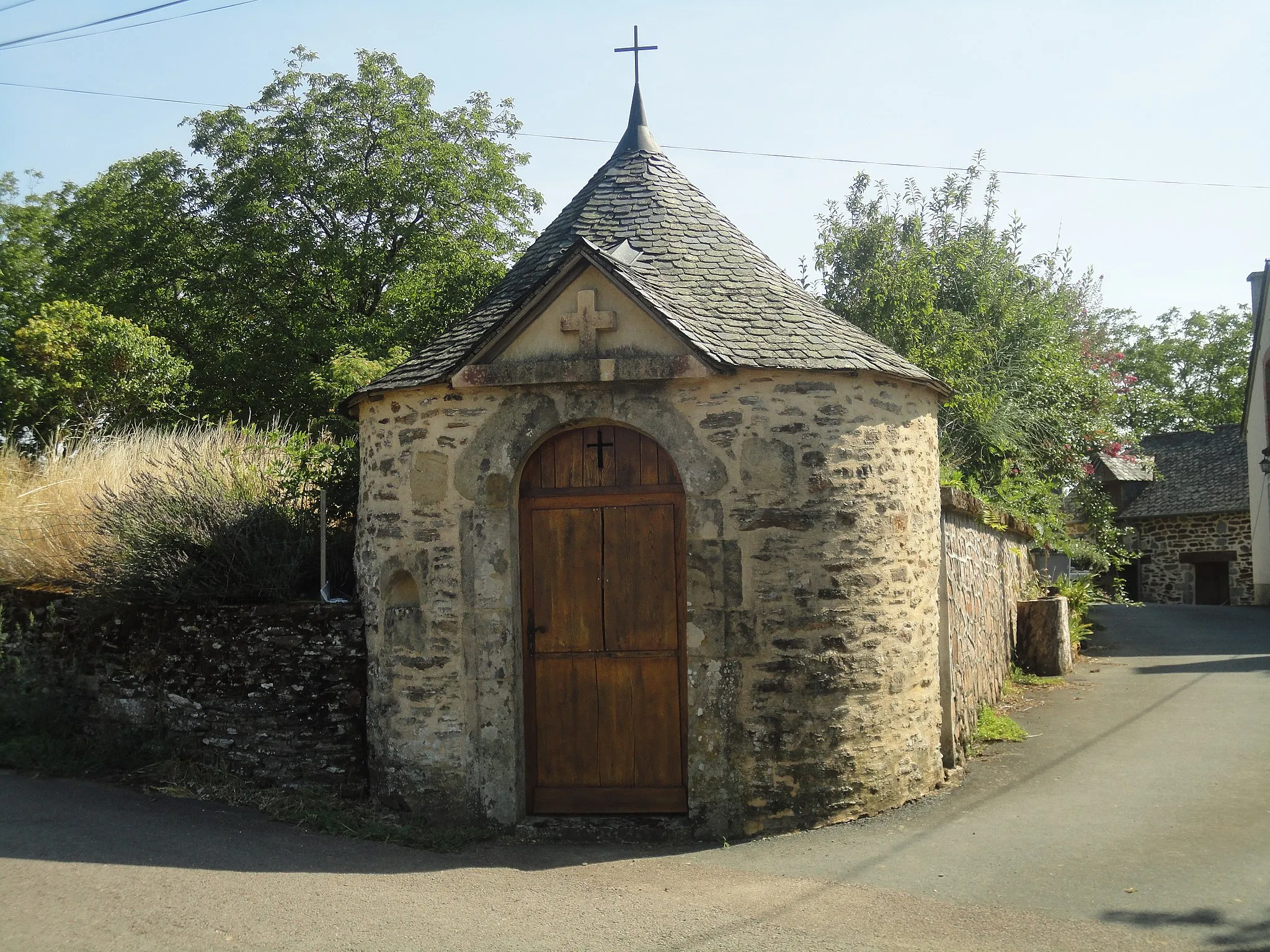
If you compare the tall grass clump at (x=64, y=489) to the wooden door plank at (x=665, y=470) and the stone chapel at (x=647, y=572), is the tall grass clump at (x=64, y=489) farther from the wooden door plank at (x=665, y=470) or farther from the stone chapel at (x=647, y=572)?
the wooden door plank at (x=665, y=470)

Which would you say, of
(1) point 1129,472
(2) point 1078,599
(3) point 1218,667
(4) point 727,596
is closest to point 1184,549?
(1) point 1129,472

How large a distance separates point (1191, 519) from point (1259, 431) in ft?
18.3

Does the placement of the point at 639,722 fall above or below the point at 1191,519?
below

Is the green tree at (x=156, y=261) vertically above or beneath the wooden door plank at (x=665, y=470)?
above

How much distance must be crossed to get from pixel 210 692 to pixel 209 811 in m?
1.03

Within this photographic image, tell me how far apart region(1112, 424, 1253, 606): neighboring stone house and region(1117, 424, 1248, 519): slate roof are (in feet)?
0.09

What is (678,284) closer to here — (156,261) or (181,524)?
(181,524)

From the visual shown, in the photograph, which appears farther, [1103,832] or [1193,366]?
[1193,366]

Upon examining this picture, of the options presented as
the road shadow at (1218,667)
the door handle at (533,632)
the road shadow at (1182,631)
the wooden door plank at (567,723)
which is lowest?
the road shadow at (1182,631)

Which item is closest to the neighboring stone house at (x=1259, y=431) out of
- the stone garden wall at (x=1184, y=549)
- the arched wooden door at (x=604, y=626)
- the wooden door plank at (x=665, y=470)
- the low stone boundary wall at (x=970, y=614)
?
the stone garden wall at (x=1184, y=549)

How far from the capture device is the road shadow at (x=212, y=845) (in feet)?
20.9

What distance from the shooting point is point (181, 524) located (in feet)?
28.5

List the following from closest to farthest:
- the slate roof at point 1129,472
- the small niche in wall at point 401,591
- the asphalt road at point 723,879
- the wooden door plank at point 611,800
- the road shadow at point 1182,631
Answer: the asphalt road at point 723,879 < the wooden door plank at point 611,800 < the small niche in wall at point 401,591 < the road shadow at point 1182,631 < the slate roof at point 1129,472

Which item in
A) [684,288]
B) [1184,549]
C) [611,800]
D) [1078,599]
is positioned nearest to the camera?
[611,800]
